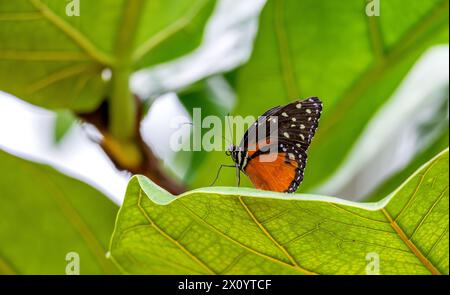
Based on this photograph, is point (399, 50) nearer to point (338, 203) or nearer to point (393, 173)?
point (393, 173)

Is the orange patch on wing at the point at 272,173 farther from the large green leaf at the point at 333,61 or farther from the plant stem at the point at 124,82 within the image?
the plant stem at the point at 124,82

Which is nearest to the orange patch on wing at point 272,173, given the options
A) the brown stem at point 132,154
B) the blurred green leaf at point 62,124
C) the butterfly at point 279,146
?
the butterfly at point 279,146

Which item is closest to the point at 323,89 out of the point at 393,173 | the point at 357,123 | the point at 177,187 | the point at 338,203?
the point at 357,123

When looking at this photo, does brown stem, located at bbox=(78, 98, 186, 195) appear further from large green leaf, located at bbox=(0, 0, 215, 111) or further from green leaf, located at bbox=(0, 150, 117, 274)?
green leaf, located at bbox=(0, 150, 117, 274)


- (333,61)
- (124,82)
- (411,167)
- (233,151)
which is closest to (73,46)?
(124,82)

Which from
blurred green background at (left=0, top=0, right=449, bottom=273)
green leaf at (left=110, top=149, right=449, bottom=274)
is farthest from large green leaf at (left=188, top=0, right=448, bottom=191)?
green leaf at (left=110, top=149, right=449, bottom=274)
